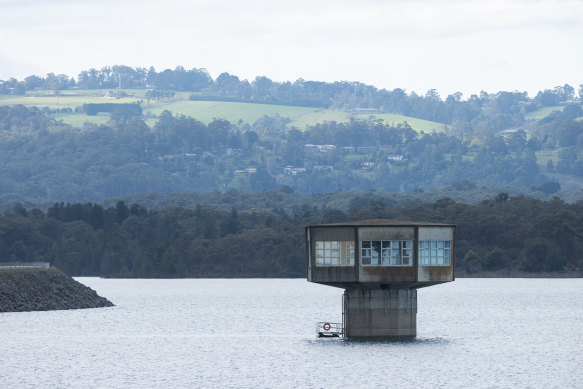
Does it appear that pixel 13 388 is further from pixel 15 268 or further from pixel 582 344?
pixel 15 268

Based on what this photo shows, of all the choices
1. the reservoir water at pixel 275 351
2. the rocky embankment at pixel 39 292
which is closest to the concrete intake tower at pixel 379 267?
the reservoir water at pixel 275 351

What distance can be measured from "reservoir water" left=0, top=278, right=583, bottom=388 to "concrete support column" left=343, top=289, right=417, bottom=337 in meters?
1.03

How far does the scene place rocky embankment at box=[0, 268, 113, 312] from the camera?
419ft

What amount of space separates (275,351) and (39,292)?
48.6 metres

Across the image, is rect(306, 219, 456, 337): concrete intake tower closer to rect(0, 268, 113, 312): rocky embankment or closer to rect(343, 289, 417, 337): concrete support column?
rect(343, 289, 417, 337): concrete support column

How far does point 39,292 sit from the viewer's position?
13300 cm

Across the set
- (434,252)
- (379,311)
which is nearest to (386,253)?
(434,252)

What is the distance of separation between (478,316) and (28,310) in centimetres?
5009

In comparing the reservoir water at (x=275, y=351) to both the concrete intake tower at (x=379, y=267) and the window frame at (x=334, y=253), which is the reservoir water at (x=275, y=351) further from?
the window frame at (x=334, y=253)

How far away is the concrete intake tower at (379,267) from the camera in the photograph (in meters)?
83.4

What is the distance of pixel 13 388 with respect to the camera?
7231cm

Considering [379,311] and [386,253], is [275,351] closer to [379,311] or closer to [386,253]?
[379,311]

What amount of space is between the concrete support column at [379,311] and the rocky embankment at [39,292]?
53.4 m

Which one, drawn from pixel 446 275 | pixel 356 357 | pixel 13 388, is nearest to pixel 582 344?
pixel 446 275
